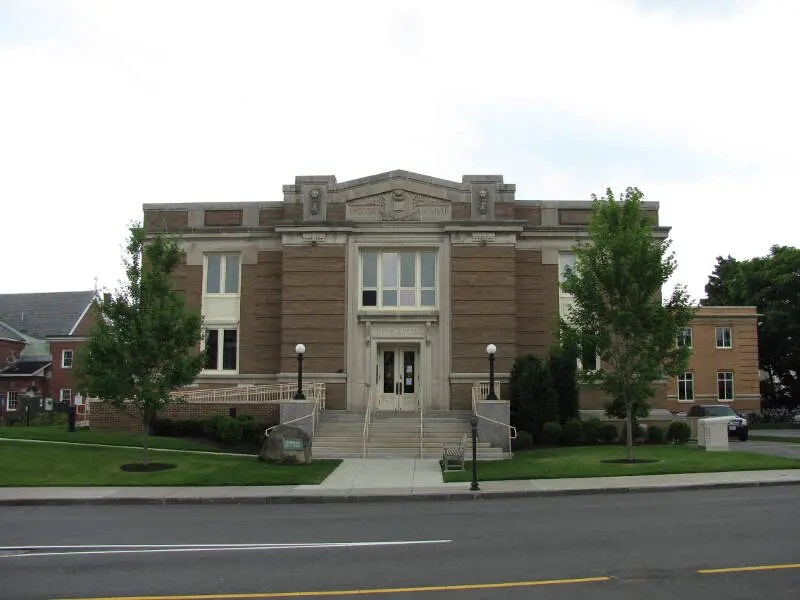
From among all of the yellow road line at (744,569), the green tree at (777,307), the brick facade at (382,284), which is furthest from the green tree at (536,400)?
the green tree at (777,307)

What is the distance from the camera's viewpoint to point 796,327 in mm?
53438

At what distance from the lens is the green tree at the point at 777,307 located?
5459cm

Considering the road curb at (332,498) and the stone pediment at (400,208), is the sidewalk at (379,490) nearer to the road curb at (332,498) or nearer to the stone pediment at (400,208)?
the road curb at (332,498)

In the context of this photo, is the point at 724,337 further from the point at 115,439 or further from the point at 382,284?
the point at 115,439

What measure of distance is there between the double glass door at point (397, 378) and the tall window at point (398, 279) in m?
1.84

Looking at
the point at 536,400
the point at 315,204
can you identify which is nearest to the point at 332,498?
the point at 536,400

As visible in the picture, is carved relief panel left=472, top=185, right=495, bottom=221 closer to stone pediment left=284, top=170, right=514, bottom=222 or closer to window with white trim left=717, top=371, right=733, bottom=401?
stone pediment left=284, top=170, right=514, bottom=222

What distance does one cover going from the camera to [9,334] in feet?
194

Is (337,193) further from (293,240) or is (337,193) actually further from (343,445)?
(343,445)

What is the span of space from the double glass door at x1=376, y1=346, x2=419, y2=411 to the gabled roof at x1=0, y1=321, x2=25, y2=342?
1598 inches

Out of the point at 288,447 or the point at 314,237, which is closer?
the point at 288,447

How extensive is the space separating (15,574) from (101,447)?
52.6 ft

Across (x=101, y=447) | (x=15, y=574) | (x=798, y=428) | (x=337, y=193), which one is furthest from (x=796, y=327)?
(x=15, y=574)

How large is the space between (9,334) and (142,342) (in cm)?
4457
